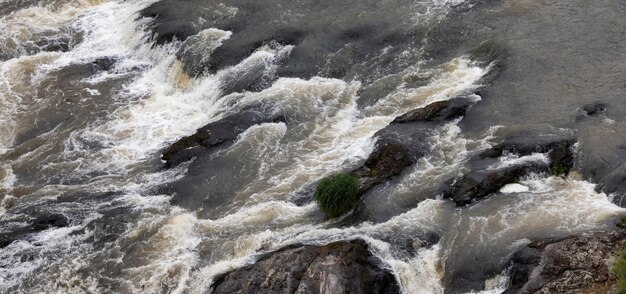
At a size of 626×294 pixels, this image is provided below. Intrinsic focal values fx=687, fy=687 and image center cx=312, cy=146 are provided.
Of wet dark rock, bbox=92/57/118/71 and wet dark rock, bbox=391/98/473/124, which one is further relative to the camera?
wet dark rock, bbox=92/57/118/71

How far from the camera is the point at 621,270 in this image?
14305 mm

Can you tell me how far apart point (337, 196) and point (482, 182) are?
4.09 meters

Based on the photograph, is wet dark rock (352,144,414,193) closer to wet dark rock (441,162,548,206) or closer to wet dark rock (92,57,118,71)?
wet dark rock (441,162,548,206)

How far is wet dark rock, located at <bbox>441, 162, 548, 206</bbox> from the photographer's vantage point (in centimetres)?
1909

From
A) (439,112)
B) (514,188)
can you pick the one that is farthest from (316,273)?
(439,112)

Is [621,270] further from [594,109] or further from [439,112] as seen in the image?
[439,112]

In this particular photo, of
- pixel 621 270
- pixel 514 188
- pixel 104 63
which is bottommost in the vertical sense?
pixel 514 188

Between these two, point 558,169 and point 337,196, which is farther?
point 337,196

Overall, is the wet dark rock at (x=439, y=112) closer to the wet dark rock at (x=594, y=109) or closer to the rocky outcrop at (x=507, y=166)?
the rocky outcrop at (x=507, y=166)

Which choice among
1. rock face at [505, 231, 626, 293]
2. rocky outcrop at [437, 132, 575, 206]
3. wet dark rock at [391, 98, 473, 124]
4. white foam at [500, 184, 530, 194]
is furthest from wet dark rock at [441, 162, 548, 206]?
wet dark rock at [391, 98, 473, 124]

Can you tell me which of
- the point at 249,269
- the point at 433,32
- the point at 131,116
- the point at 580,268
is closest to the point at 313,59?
the point at 433,32

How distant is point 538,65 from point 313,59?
28.1 ft

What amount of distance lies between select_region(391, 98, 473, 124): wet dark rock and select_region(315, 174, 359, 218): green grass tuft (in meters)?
4.04

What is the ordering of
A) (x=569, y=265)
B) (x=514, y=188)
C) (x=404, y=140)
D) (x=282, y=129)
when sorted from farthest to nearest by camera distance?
(x=282, y=129) → (x=404, y=140) → (x=514, y=188) → (x=569, y=265)
